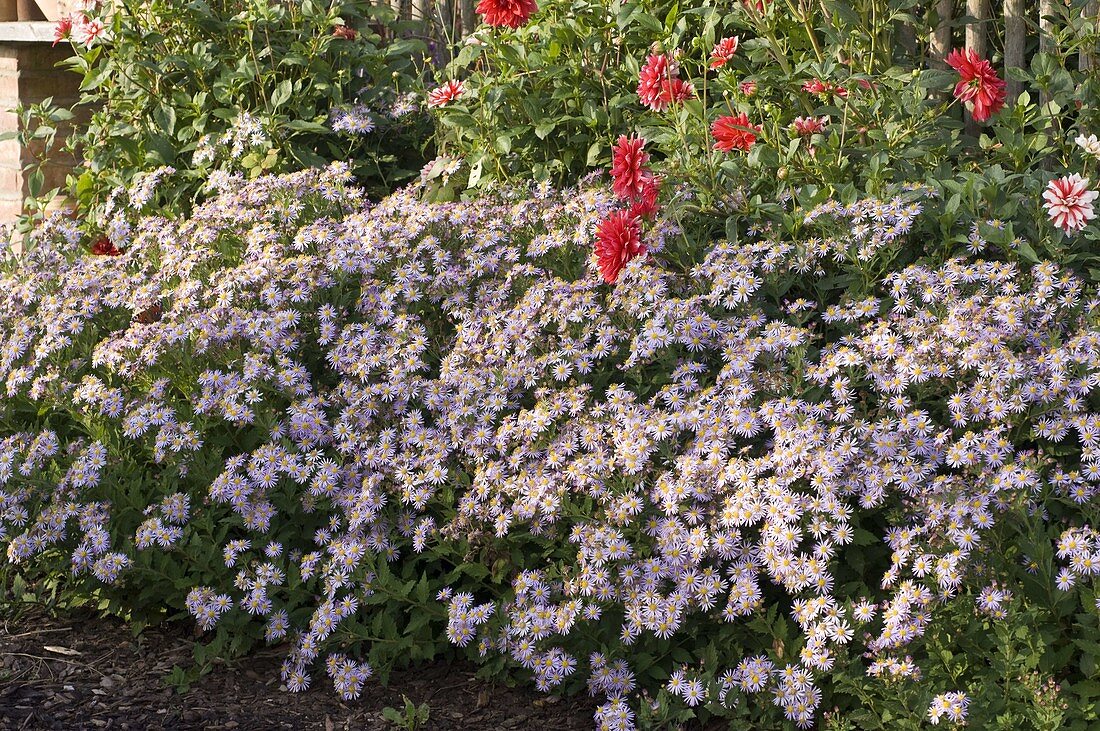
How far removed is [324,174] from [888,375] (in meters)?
2.19

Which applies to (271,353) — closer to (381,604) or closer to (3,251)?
(381,604)

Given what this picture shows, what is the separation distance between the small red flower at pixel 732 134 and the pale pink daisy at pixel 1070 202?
0.91 metres

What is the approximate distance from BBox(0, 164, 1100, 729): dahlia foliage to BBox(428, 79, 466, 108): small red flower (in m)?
0.78

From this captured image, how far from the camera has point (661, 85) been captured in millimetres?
3656

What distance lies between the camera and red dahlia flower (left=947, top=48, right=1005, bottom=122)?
131 inches

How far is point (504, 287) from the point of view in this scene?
332 centimetres

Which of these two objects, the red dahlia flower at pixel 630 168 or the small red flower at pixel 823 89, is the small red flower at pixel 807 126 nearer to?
the small red flower at pixel 823 89

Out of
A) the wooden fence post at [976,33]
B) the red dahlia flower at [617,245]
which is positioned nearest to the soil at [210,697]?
the red dahlia flower at [617,245]

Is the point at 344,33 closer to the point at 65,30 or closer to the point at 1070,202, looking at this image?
the point at 65,30

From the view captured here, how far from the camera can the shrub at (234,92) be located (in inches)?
184

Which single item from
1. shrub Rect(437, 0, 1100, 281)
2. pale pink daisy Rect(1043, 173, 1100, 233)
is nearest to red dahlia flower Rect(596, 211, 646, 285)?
shrub Rect(437, 0, 1100, 281)

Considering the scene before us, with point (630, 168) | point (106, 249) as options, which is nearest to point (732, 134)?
point (630, 168)

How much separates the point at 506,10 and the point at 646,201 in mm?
1037

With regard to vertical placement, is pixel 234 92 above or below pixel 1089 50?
below
